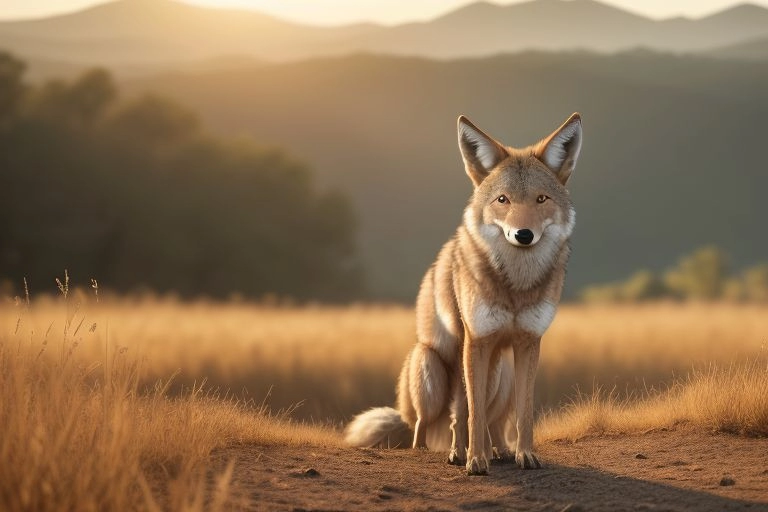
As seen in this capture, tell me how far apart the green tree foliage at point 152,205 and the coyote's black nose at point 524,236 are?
27276 mm

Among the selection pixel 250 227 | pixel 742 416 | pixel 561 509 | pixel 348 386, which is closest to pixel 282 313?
pixel 348 386

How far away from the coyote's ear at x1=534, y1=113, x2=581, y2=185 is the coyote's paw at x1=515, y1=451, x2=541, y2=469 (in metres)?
2.05

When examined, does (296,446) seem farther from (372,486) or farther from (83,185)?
(83,185)

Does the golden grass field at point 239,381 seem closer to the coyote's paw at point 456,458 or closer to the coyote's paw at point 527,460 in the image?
the coyote's paw at point 456,458

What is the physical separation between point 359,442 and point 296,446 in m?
0.65

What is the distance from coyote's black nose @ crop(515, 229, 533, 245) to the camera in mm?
5855

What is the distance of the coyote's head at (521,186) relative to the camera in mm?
5980

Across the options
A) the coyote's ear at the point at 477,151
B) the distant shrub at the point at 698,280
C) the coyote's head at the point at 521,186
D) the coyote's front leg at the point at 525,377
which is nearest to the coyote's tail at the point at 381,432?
the coyote's front leg at the point at 525,377

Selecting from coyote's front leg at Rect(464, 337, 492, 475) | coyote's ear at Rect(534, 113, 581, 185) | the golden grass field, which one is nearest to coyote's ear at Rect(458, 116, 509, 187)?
coyote's ear at Rect(534, 113, 581, 185)

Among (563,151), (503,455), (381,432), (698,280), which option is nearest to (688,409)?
(503,455)

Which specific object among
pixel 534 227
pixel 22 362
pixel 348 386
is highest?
pixel 534 227

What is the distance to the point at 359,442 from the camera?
781 centimetres

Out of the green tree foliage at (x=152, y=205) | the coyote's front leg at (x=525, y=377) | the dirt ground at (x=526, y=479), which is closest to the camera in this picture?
the dirt ground at (x=526, y=479)

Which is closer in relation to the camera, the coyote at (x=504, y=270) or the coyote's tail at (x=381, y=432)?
the coyote at (x=504, y=270)
